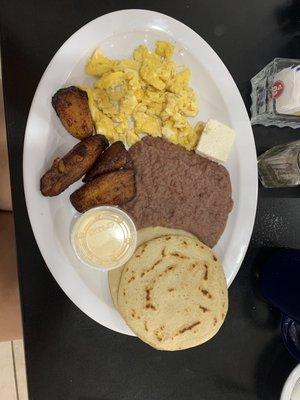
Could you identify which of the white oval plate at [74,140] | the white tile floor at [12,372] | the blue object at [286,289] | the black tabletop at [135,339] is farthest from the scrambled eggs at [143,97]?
the white tile floor at [12,372]

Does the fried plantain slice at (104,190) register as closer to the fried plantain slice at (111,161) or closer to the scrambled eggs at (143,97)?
the fried plantain slice at (111,161)

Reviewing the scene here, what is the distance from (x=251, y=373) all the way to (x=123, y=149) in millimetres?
885

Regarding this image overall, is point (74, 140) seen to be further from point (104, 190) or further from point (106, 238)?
point (106, 238)

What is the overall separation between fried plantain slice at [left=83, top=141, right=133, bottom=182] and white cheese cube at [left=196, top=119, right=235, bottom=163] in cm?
24

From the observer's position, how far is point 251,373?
1.55m

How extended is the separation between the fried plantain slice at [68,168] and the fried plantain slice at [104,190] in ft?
0.15

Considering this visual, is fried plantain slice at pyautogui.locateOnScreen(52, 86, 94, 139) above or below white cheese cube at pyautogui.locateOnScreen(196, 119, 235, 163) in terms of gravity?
above

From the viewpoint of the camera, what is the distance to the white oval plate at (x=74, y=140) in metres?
1.35

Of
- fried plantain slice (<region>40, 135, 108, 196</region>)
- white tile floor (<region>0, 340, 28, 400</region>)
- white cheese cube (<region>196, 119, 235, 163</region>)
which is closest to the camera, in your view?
fried plantain slice (<region>40, 135, 108, 196</region>)

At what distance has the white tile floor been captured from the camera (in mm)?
2078

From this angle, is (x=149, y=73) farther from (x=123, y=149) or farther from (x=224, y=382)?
(x=224, y=382)

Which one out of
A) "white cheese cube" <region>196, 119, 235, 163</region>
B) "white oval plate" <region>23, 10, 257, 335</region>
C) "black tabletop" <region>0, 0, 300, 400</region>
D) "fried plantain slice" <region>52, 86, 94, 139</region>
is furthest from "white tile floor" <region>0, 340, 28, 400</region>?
"white cheese cube" <region>196, 119, 235, 163</region>

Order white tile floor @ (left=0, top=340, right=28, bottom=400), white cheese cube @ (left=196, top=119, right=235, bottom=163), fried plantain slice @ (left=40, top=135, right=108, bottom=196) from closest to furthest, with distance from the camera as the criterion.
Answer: fried plantain slice @ (left=40, top=135, right=108, bottom=196) → white cheese cube @ (left=196, top=119, right=235, bottom=163) → white tile floor @ (left=0, top=340, right=28, bottom=400)

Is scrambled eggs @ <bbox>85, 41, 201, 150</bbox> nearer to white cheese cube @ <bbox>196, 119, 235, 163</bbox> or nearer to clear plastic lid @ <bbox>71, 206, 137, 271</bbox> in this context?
white cheese cube @ <bbox>196, 119, 235, 163</bbox>
